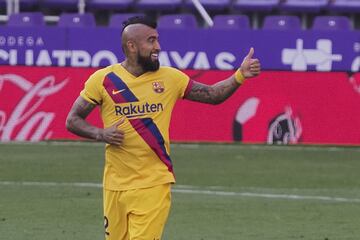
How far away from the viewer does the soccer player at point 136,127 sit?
799 cm

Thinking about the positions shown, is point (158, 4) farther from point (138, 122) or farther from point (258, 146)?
point (138, 122)

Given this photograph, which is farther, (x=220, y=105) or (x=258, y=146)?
(x=220, y=105)

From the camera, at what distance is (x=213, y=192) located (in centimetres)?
1530

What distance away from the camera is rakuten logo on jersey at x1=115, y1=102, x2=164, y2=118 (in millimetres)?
8062

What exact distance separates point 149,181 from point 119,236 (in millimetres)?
413

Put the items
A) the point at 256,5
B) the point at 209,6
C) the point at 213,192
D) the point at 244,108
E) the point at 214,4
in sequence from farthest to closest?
1. the point at 209,6
2. the point at 214,4
3. the point at 256,5
4. the point at 244,108
5. the point at 213,192

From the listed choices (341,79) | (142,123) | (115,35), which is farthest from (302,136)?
(142,123)

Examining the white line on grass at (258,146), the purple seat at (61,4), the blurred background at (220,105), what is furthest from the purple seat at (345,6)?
the white line on grass at (258,146)

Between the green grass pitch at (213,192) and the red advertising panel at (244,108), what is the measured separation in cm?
34

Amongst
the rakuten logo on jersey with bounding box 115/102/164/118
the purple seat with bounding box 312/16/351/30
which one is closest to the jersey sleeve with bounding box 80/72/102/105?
the rakuten logo on jersey with bounding box 115/102/164/118

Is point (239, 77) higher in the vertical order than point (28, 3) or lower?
higher

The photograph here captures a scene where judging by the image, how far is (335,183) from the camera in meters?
16.5

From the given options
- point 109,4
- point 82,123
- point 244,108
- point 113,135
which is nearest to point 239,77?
point 113,135

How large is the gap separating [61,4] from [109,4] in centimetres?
115
